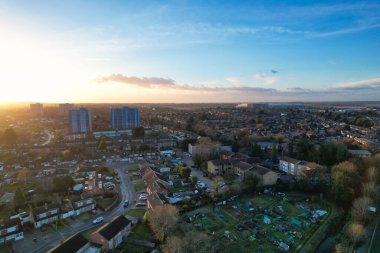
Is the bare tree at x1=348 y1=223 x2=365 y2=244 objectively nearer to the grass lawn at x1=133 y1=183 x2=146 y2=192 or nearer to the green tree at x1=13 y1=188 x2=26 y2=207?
the grass lawn at x1=133 y1=183 x2=146 y2=192

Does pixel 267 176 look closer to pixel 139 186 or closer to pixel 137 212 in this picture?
pixel 139 186

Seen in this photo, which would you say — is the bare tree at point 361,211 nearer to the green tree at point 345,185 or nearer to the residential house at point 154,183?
the green tree at point 345,185

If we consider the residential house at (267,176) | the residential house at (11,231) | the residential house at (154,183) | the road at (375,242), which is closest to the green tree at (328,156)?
the residential house at (267,176)

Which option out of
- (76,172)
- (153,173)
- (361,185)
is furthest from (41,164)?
(361,185)

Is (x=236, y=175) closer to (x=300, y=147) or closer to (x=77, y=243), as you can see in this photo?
(x=300, y=147)

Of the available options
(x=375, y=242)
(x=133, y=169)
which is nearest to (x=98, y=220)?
(x=133, y=169)

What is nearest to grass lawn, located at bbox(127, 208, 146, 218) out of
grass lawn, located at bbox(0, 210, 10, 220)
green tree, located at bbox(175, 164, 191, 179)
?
green tree, located at bbox(175, 164, 191, 179)
